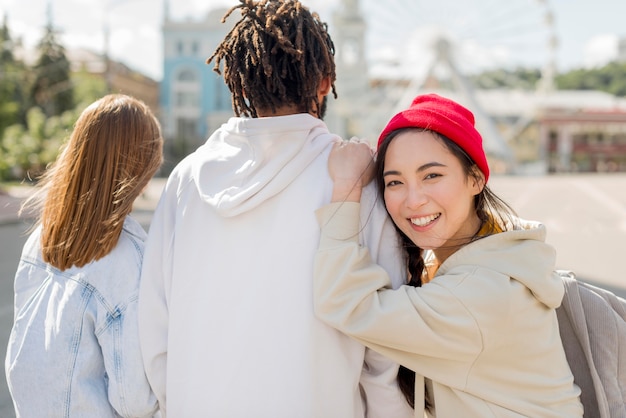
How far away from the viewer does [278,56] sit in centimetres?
192

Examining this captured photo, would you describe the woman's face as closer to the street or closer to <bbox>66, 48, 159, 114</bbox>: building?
the street

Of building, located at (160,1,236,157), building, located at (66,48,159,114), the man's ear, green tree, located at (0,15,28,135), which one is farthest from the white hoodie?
building, located at (66,48,159,114)

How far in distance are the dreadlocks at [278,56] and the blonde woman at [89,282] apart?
45cm

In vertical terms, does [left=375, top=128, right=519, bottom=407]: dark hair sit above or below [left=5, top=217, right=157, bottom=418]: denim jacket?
above

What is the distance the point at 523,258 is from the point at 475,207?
31 cm

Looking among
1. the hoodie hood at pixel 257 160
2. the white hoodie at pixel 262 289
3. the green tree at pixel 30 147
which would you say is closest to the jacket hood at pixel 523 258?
the white hoodie at pixel 262 289

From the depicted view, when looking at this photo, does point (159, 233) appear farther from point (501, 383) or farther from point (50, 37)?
point (50, 37)

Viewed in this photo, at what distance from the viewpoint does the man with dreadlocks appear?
183 cm

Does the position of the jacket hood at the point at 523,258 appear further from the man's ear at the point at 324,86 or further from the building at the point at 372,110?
the building at the point at 372,110

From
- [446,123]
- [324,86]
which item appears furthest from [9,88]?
[446,123]

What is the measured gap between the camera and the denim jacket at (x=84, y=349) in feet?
6.82

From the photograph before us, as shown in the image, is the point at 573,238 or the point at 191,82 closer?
the point at 573,238

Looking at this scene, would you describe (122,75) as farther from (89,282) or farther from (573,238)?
(89,282)

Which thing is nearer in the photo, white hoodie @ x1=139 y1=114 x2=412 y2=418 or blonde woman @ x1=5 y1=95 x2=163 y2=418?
white hoodie @ x1=139 y1=114 x2=412 y2=418
